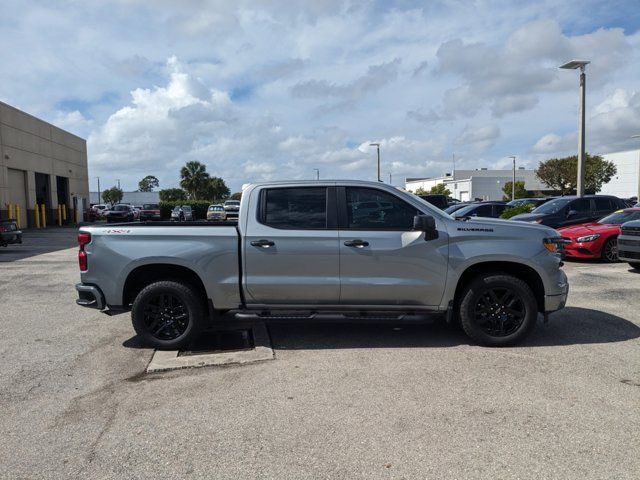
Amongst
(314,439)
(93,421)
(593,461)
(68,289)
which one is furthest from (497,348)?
(68,289)

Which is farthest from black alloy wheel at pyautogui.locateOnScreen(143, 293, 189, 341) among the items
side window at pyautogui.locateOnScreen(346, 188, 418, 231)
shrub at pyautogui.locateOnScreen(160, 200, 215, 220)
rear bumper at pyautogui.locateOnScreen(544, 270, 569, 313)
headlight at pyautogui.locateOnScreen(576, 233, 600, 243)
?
shrub at pyautogui.locateOnScreen(160, 200, 215, 220)

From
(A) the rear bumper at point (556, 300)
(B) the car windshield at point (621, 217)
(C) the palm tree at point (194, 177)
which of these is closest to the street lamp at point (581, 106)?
(B) the car windshield at point (621, 217)

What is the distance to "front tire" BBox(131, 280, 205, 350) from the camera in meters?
5.64

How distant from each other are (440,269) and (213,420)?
→ 283 cm

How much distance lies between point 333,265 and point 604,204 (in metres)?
13.2

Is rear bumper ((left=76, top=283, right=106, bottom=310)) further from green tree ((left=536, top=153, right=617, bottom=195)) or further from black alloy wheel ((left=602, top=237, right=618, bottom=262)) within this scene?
green tree ((left=536, top=153, right=617, bottom=195))

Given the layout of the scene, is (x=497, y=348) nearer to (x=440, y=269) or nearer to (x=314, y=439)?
(x=440, y=269)

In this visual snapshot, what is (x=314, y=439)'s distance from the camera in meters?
3.65

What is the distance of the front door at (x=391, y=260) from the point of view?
5.52m

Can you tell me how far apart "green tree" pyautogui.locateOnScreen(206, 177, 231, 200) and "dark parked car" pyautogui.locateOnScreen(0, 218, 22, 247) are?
54.6 m

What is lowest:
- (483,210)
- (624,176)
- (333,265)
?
(333,265)

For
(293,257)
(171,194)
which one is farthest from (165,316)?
(171,194)

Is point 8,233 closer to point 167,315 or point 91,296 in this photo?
point 91,296

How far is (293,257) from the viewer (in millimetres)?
5551
